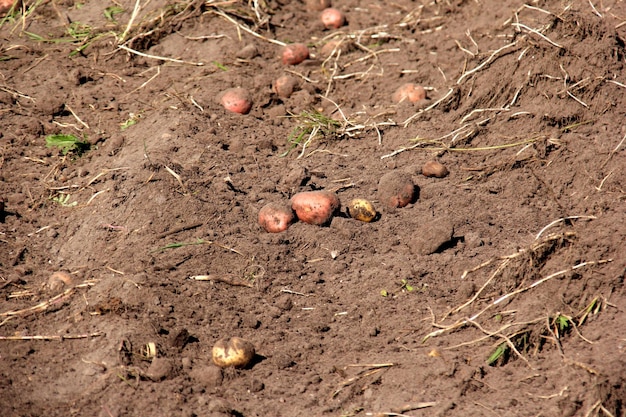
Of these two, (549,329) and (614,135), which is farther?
(614,135)

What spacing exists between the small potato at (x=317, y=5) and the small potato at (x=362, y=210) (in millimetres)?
2324

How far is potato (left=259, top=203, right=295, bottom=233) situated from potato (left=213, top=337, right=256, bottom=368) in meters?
0.74

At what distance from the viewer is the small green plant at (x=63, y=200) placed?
3.54m

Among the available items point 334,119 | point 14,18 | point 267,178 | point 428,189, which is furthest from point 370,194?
point 14,18

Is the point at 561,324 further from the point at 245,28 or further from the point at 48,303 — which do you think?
the point at 245,28

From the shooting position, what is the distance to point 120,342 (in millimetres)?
2639

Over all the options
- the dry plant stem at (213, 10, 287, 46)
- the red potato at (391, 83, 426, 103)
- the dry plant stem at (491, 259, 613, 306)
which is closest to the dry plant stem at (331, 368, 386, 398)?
the dry plant stem at (491, 259, 613, 306)

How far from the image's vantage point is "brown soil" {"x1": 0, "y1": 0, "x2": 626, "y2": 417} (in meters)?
2.55

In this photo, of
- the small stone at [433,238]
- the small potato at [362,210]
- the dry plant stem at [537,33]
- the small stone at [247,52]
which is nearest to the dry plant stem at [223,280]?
the small potato at [362,210]

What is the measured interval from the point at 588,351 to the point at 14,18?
428 centimetres

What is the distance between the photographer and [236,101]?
411cm

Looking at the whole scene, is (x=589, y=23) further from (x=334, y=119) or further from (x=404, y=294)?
(x=404, y=294)

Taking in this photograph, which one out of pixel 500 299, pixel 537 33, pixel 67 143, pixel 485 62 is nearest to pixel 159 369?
pixel 500 299

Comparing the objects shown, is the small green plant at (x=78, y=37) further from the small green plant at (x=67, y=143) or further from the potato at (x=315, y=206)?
the potato at (x=315, y=206)
